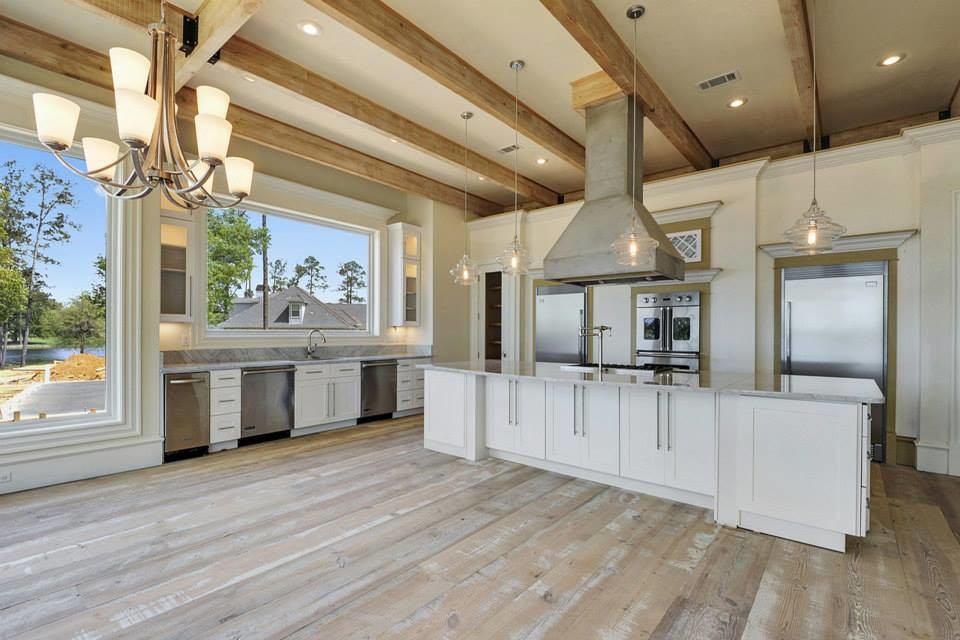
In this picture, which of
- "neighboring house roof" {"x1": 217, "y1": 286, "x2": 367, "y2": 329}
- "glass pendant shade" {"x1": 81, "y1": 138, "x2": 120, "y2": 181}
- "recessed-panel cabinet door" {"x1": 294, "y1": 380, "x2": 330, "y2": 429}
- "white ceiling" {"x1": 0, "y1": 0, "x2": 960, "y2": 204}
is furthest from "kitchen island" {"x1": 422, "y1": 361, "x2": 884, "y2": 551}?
"glass pendant shade" {"x1": 81, "y1": 138, "x2": 120, "y2": 181}

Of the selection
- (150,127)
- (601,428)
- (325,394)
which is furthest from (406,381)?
(150,127)

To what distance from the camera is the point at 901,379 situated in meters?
3.99

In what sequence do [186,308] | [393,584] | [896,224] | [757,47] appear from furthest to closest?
[186,308] < [896,224] < [757,47] < [393,584]

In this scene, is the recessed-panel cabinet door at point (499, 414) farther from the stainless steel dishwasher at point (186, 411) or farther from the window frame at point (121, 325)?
the window frame at point (121, 325)

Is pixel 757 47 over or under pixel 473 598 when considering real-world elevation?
over

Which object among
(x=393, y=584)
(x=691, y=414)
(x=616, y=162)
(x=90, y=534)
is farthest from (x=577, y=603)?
(x=616, y=162)

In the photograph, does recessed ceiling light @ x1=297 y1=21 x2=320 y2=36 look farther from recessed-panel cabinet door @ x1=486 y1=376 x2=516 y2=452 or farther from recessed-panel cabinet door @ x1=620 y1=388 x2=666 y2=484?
recessed-panel cabinet door @ x1=620 y1=388 x2=666 y2=484

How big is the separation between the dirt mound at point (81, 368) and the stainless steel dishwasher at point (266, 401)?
3.75 ft

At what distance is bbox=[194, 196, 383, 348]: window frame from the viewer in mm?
4754

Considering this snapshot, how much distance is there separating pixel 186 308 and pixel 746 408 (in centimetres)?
495

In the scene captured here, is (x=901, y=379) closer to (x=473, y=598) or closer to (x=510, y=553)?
(x=510, y=553)

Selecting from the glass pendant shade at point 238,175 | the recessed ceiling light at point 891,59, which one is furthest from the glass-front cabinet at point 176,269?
the recessed ceiling light at point 891,59

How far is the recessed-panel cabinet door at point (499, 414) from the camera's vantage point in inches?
156

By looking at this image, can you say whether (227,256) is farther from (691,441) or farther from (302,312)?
(691,441)
